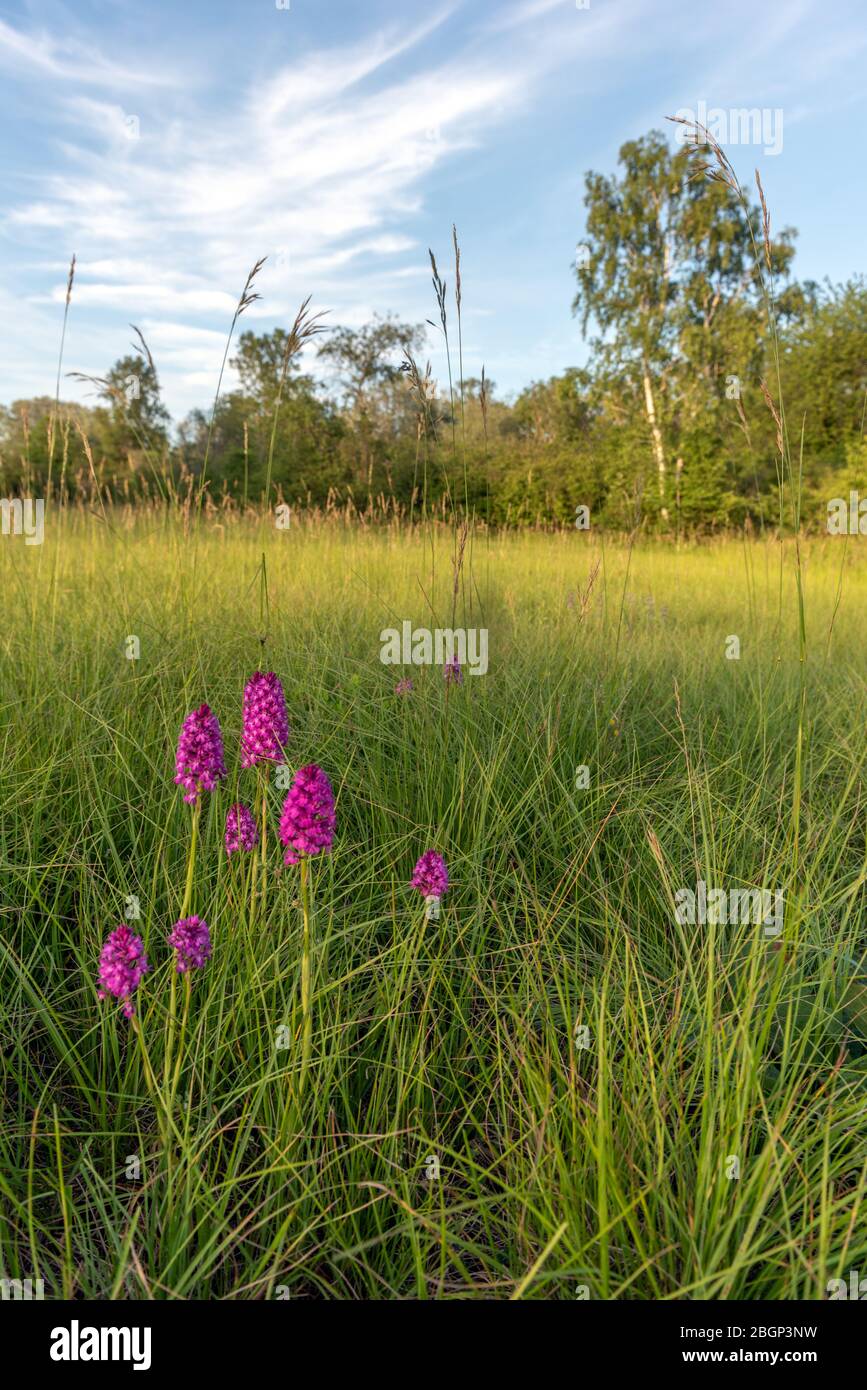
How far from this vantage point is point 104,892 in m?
1.97

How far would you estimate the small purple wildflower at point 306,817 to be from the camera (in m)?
1.18

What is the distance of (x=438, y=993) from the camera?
5.76ft

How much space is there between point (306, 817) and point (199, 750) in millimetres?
294

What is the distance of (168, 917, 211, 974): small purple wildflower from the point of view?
47.0 inches

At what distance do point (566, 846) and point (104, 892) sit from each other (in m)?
1.32

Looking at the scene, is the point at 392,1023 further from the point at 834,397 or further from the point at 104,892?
the point at 834,397

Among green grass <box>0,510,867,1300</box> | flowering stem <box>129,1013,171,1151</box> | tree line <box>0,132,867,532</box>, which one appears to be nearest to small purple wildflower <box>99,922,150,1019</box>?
flowering stem <box>129,1013,171,1151</box>

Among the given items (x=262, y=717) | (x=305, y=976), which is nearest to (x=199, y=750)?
(x=262, y=717)

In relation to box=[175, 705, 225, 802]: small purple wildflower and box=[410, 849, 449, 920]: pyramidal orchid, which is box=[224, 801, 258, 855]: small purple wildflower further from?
box=[410, 849, 449, 920]: pyramidal orchid

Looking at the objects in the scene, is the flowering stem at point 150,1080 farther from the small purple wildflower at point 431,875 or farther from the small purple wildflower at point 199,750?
the small purple wildflower at point 431,875

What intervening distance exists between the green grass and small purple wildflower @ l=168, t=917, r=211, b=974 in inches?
8.5

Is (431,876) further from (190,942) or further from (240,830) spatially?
(190,942)
